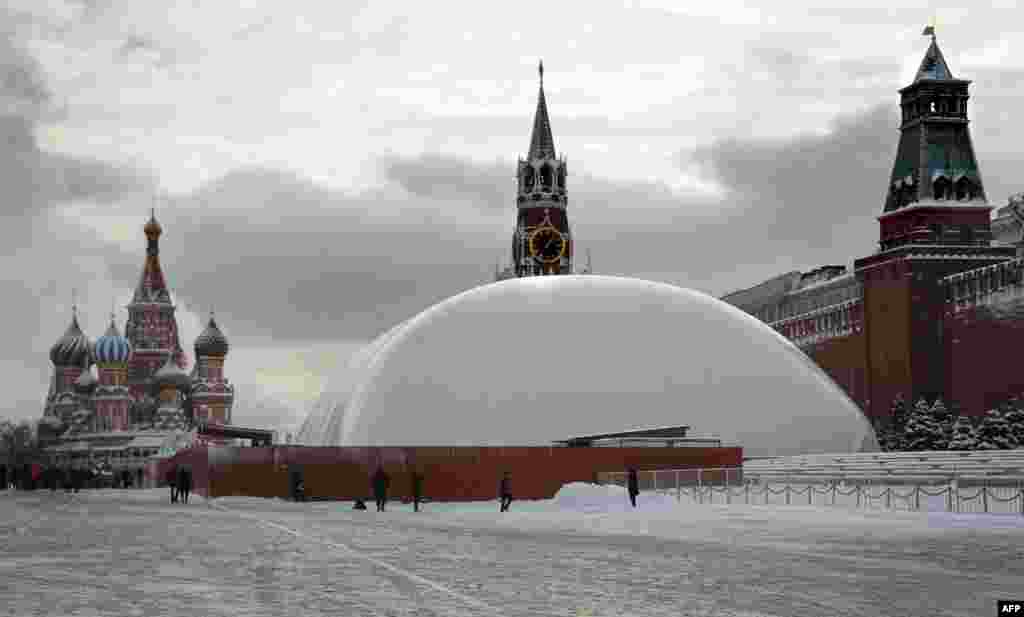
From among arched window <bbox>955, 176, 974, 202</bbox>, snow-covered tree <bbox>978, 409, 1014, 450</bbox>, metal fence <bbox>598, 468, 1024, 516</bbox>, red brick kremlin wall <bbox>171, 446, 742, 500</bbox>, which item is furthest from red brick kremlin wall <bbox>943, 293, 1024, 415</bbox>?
metal fence <bbox>598, 468, 1024, 516</bbox>

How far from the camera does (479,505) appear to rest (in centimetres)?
6003

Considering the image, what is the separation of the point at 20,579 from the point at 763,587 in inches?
407

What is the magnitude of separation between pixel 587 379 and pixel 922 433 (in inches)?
951

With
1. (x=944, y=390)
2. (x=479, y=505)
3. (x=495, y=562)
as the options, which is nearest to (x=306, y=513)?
(x=479, y=505)

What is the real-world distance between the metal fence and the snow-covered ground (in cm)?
158

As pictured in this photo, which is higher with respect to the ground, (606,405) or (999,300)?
(999,300)

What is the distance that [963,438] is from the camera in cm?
8462

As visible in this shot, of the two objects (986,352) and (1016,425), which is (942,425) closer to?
(1016,425)

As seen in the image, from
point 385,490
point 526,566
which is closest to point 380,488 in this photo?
point 385,490

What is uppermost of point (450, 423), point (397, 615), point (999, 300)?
point (999, 300)

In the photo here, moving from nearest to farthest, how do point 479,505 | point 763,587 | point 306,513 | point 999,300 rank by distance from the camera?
point 763,587 < point 306,513 < point 479,505 < point 999,300

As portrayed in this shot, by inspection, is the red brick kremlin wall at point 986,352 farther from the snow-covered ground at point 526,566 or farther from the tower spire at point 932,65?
the snow-covered ground at point 526,566

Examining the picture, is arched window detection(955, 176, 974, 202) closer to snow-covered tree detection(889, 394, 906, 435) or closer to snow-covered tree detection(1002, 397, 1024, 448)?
snow-covered tree detection(889, 394, 906, 435)

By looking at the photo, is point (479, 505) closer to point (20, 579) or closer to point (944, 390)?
point (20, 579)
